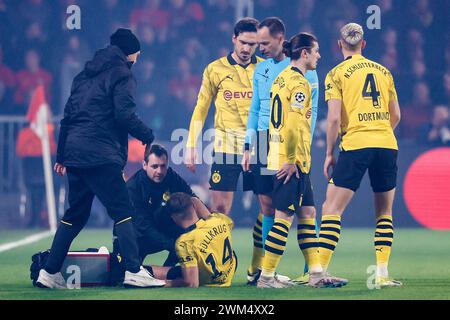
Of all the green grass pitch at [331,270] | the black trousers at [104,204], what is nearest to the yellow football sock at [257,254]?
the green grass pitch at [331,270]

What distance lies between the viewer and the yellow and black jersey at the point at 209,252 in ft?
28.9

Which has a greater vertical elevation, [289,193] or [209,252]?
[289,193]

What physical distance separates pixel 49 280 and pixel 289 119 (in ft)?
6.99

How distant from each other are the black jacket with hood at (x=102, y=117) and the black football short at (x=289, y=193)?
39.5 inches

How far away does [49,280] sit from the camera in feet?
28.5

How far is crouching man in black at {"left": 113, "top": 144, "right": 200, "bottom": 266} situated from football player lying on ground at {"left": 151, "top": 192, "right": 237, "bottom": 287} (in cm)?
23

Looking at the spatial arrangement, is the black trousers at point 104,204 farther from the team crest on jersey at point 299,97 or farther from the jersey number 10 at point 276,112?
the team crest on jersey at point 299,97

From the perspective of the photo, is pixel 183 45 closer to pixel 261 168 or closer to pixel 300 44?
pixel 261 168

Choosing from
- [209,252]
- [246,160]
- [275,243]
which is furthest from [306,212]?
[209,252]

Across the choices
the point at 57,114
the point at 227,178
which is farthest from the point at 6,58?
the point at 227,178

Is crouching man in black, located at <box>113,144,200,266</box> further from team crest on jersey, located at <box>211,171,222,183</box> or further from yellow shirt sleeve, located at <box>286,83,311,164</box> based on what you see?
yellow shirt sleeve, located at <box>286,83,311,164</box>

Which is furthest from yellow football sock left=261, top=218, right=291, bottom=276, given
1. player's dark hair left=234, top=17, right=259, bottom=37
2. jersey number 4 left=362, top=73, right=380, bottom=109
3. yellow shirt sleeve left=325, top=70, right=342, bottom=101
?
player's dark hair left=234, top=17, right=259, bottom=37

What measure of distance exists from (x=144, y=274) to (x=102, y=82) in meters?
1.44

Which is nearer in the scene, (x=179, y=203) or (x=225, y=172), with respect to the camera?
(x=179, y=203)
